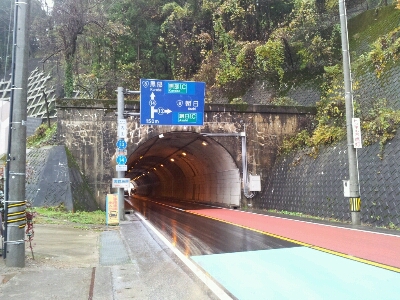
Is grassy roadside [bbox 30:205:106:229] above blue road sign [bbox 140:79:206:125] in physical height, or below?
below

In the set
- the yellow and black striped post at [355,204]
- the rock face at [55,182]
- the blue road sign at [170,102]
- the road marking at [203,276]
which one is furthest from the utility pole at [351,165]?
the rock face at [55,182]

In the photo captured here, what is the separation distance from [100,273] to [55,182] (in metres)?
12.1

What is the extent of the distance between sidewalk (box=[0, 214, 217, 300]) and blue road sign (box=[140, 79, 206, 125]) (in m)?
8.29

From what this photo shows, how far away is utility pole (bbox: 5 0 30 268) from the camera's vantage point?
646 centimetres

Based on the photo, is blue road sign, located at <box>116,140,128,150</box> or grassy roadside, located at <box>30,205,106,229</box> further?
blue road sign, located at <box>116,140,128,150</box>

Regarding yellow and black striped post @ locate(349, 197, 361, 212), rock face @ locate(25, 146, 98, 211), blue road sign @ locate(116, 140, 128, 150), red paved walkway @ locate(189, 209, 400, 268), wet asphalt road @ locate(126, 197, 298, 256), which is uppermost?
blue road sign @ locate(116, 140, 128, 150)

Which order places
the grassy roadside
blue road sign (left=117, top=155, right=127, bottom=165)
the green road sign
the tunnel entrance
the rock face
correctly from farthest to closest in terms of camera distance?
1. the tunnel entrance
2. the green road sign
3. the rock face
4. blue road sign (left=117, top=155, right=127, bottom=165)
5. the grassy roadside

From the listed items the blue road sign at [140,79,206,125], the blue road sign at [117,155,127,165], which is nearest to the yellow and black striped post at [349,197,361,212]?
the blue road sign at [140,79,206,125]

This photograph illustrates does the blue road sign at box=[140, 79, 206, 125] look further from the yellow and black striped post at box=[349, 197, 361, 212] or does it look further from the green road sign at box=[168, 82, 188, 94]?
the yellow and black striped post at box=[349, 197, 361, 212]

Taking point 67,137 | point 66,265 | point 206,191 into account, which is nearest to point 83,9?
point 67,137

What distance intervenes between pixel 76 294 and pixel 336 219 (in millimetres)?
11100

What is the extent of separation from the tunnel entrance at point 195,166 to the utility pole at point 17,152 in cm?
1365

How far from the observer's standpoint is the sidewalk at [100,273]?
5148 millimetres

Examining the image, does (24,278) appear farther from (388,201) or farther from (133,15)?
(133,15)
